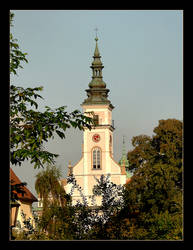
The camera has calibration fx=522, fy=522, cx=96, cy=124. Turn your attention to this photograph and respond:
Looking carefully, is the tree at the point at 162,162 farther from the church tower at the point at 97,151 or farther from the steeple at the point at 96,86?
the steeple at the point at 96,86

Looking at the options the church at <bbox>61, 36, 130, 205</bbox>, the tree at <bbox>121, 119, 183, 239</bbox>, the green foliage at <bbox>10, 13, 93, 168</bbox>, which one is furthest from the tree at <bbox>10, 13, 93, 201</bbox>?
the church at <bbox>61, 36, 130, 205</bbox>

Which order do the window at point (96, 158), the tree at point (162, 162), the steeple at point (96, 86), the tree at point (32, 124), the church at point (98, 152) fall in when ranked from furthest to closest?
the steeple at point (96, 86) → the window at point (96, 158) → the church at point (98, 152) → the tree at point (162, 162) → the tree at point (32, 124)

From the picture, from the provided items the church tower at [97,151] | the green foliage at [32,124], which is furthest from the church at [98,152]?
the green foliage at [32,124]

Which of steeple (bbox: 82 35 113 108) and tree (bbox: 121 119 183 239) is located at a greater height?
steeple (bbox: 82 35 113 108)

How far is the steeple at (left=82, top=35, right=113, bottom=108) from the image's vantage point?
59906 mm

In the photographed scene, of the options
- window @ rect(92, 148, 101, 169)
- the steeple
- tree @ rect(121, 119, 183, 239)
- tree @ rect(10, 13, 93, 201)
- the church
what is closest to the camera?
tree @ rect(10, 13, 93, 201)

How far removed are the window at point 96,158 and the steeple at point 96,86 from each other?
5.73 meters

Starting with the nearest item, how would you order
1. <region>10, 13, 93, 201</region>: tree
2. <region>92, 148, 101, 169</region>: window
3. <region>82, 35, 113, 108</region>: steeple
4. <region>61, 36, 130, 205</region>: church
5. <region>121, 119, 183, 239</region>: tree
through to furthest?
1. <region>10, 13, 93, 201</region>: tree
2. <region>121, 119, 183, 239</region>: tree
3. <region>61, 36, 130, 205</region>: church
4. <region>92, 148, 101, 169</region>: window
5. <region>82, 35, 113, 108</region>: steeple

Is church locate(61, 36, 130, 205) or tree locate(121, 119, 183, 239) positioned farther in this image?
church locate(61, 36, 130, 205)

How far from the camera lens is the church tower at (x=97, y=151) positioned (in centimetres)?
5619

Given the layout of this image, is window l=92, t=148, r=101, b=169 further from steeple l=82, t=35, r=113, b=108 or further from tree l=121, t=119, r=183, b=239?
tree l=121, t=119, r=183, b=239
